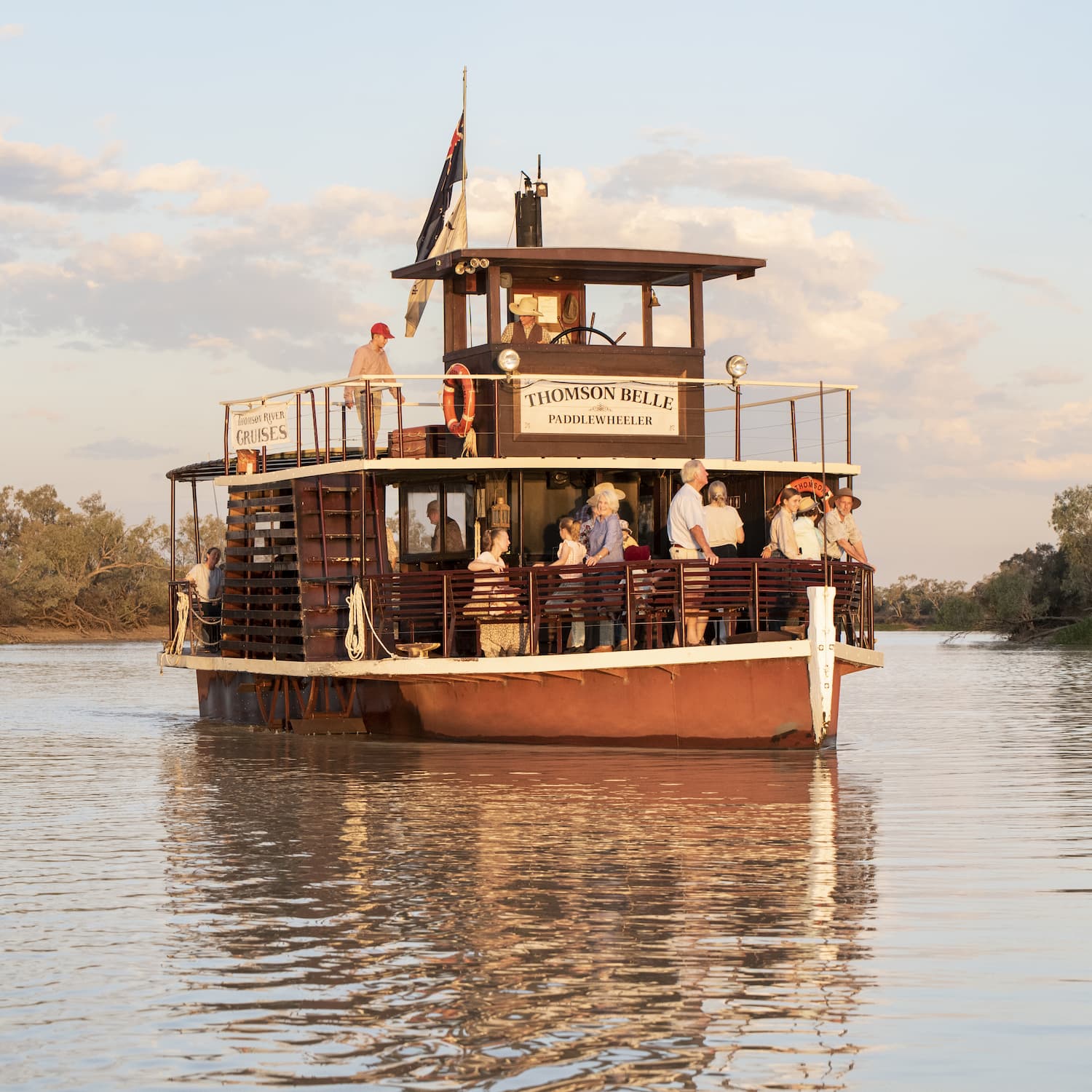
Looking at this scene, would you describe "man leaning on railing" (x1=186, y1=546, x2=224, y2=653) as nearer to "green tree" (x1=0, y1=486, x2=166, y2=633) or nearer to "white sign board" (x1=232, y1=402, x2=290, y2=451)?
"white sign board" (x1=232, y1=402, x2=290, y2=451)

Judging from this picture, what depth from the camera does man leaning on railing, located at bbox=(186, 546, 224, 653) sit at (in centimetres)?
2295

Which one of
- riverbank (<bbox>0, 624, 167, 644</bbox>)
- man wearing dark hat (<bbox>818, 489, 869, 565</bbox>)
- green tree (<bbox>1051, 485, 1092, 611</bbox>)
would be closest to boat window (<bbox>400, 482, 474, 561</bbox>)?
man wearing dark hat (<bbox>818, 489, 869, 565</bbox>)

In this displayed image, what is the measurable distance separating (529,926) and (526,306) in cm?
1243

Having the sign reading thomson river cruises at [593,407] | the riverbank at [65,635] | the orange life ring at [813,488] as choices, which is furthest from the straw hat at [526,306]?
the riverbank at [65,635]

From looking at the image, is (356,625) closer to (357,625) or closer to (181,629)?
(357,625)

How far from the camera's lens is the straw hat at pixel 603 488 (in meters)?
17.1

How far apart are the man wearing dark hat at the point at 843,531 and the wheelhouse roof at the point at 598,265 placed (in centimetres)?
293

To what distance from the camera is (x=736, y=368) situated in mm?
18750

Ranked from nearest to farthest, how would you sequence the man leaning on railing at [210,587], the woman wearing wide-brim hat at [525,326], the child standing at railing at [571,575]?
1. the child standing at railing at [571,575]
2. the woman wearing wide-brim hat at [525,326]
3. the man leaning on railing at [210,587]

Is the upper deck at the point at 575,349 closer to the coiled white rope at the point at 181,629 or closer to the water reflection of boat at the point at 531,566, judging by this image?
the water reflection of boat at the point at 531,566

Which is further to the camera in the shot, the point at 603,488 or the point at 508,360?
the point at 508,360

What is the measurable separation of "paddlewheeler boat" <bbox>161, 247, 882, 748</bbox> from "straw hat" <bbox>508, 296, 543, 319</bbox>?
1.0 inches

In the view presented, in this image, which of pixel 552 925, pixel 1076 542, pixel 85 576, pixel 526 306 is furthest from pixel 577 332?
pixel 85 576

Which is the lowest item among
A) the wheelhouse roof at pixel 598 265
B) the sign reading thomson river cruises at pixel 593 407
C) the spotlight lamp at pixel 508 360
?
the sign reading thomson river cruises at pixel 593 407
